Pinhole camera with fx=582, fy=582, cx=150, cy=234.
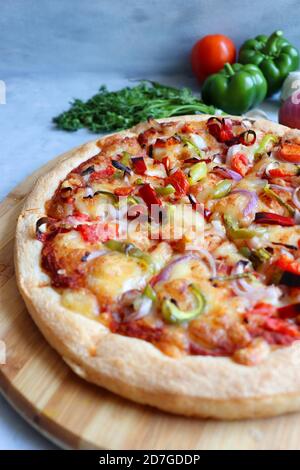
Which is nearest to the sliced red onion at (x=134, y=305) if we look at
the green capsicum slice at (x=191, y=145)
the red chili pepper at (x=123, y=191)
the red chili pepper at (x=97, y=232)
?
the red chili pepper at (x=97, y=232)

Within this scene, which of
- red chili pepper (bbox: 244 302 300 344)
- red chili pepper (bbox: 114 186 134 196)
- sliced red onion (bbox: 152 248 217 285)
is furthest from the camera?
red chili pepper (bbox: 114 186 134 196)

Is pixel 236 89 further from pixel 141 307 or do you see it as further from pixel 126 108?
pixel 141 307

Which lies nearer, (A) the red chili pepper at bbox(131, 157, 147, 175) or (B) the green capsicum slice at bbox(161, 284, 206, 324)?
(B) the green capsicum slice at bbox(161, 284, 206, 324)

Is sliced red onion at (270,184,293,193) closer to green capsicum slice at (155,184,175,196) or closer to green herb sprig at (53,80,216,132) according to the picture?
green capsicum slice at (155,184,175,196)

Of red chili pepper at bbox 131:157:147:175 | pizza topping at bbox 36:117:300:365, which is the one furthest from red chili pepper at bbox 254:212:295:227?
red chili pepper at bbox 131:157:147:175
